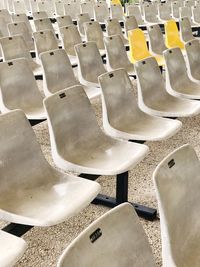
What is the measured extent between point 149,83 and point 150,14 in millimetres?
4286

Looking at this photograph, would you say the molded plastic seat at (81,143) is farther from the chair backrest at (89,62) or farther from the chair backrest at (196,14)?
the chair backrest at (196,14)

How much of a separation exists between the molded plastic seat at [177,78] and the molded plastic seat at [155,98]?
265mm

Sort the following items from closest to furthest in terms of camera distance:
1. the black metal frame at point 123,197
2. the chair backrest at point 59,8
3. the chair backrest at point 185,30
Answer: the black metal frame at point 123,197
the chair backrest at point 185,30
the chair backrest at point 59,8

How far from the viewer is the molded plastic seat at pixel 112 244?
3.53 feet

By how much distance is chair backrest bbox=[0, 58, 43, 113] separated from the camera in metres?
3.01

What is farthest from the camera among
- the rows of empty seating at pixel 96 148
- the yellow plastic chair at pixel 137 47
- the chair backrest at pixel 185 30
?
the chair backrest at pixel 185 30

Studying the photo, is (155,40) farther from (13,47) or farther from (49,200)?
(49,200)

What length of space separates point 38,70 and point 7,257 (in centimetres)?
293

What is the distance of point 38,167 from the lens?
6.97 ft

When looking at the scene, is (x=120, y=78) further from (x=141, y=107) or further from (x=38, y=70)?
(x=38, y=70)

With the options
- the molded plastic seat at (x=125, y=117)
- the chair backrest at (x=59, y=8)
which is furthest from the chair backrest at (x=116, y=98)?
the chair backrest at (x=59, y=8)

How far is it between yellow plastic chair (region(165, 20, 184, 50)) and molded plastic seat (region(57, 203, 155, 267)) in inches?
172

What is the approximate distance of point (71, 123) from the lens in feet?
7.76

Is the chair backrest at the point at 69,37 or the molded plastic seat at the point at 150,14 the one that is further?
the molded plastic seat at the point at 150,14
